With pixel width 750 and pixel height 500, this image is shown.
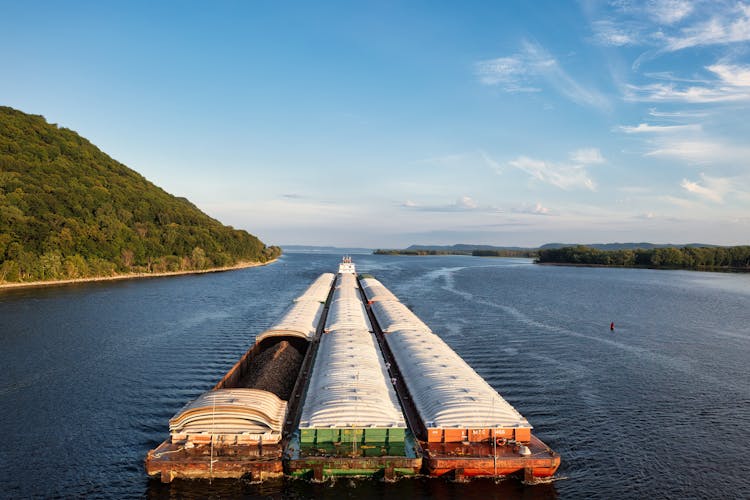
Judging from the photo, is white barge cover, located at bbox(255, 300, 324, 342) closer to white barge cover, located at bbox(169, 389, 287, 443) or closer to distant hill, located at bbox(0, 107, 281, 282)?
white barge cover, located at bbox(169, 389, 287, 443)

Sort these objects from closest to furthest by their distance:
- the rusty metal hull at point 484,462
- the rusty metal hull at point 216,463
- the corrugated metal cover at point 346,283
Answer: the rusty metal hull at point 216,463 < the rusty metal hull at point 484,462 < the corrugated metal cover at point 346,283

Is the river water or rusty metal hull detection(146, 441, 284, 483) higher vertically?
rusty metal hull detection(146, 441, 284, 483)

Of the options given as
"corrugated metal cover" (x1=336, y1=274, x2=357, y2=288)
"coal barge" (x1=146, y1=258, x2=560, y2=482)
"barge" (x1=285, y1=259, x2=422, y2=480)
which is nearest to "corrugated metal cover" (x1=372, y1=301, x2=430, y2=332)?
"coal barge" (x1=146, y1=258, x2=560, y2=482)

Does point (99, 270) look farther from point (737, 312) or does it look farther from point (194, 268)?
point (737, 312)

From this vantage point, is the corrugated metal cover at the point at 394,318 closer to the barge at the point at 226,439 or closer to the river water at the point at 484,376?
the river water at the point at 484,376

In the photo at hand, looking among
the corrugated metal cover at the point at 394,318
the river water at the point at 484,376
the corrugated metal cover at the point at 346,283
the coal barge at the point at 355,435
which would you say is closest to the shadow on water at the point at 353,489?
the river water at the point at 484,376

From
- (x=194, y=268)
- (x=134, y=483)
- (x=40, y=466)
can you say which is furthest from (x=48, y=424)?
(x=194, y=268)
